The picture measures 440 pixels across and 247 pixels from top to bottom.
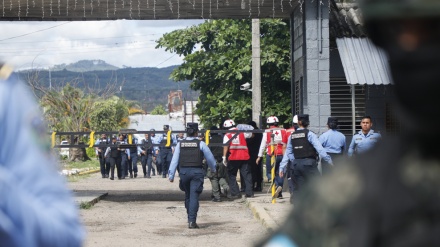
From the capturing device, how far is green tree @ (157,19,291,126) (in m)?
30.4

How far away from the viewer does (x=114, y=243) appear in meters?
13.4

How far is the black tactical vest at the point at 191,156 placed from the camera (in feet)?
51.3

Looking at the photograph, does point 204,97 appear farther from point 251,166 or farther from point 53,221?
point 53,221

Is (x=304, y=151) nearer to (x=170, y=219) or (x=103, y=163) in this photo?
(x=170, y=219)

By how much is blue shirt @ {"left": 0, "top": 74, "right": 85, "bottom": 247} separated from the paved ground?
27.4 feet

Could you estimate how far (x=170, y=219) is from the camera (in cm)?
1720

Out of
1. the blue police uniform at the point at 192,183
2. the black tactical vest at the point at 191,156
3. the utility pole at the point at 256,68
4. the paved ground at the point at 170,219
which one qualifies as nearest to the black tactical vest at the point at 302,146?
the paved ground at the point at 170,219

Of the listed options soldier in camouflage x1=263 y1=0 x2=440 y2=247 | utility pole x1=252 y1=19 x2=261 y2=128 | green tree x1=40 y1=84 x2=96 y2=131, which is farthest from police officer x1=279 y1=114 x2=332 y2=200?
green tree x1=40 y1=84 x2=96 y2=131

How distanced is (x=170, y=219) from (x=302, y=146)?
300cm

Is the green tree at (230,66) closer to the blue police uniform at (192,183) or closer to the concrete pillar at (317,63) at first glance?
the concrete pillar at (317,63)

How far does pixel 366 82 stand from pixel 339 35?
2.13 metres

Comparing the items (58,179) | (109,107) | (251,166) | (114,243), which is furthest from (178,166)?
(109,107)

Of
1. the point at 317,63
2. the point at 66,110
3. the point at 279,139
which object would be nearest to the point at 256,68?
the point at 279,139

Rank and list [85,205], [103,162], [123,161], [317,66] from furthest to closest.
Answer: [103,162] → [123,161] → [85,205] → [317,66]
